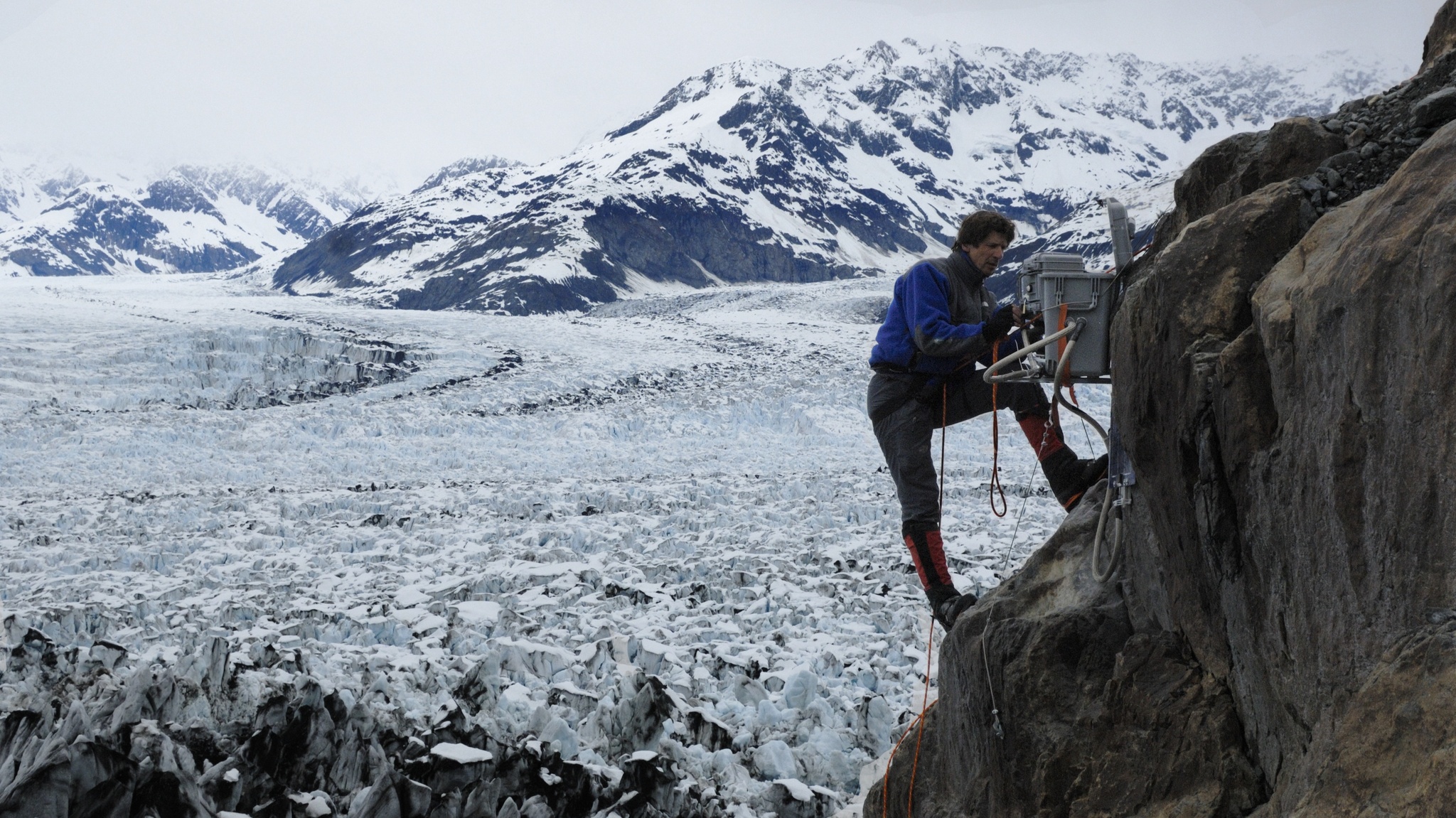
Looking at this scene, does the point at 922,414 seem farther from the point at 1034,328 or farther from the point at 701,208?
the point at 701,208

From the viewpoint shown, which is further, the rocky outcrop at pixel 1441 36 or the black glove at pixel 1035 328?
the black glove at pixel 1035 328

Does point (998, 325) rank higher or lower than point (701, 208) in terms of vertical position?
lower

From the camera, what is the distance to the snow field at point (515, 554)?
535 centimetres

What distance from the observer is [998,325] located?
372 centimetres

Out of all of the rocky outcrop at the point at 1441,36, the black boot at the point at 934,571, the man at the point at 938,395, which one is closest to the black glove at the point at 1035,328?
the man at the point at 938,395

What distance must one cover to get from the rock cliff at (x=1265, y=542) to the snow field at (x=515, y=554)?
1.77 m

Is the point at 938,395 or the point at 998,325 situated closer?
the point at 998,325

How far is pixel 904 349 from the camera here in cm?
416

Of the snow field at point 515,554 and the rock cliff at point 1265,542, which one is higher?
the rock cliff at point 1265,542

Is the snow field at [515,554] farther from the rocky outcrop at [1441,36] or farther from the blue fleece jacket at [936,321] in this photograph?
the rocky outcrop at [1441,36]

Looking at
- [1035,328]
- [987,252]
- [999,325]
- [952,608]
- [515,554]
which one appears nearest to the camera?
[1035,328]

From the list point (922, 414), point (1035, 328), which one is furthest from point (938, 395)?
point (1035, 328)

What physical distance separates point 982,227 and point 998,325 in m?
0.57

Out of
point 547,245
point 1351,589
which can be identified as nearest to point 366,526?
point 1351,589
